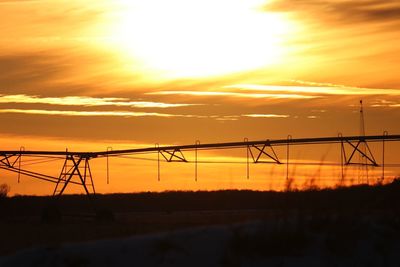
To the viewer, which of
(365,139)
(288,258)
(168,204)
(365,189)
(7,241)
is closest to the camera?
(288,258)

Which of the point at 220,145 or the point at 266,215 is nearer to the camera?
the point at 266,215

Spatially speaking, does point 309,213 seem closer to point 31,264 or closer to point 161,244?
point 161,244

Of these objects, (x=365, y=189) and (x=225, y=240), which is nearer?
(x=225, y=240)

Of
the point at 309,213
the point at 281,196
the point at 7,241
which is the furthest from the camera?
the point at 7,241

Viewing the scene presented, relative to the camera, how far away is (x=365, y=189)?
31.0 meters

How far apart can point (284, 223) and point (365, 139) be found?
126 feet

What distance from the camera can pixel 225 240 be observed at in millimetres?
21609

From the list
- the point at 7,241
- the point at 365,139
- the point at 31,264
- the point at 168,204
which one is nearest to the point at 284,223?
the point at 31,264

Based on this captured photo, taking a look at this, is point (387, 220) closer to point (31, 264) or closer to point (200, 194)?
point (31, 264)

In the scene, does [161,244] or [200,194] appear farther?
[200,194]

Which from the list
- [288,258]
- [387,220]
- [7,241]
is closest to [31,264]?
[288,258]

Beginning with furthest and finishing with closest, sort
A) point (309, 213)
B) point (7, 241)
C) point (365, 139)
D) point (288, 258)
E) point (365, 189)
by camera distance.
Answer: point (365, 139)
point (7, 241)
point (365, 189)
point (309, 213)
point (288, 258)

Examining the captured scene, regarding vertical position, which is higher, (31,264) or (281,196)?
(281,196)

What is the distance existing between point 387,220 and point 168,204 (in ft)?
208
